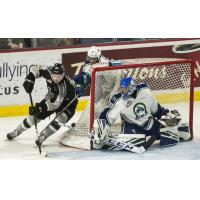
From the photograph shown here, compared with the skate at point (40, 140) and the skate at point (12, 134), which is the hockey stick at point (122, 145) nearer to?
the skate at point (40, 140)

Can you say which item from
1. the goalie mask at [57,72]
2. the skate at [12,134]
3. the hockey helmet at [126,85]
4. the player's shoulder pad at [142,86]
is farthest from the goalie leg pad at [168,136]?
the skate at [12,134]

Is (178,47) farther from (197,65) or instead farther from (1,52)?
(1,52)

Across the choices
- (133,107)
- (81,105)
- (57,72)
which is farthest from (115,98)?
(81,105)

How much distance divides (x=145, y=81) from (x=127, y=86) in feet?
3.36

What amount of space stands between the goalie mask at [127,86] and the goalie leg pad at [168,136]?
0.52 metres

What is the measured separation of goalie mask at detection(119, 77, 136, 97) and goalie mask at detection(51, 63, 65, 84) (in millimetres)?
628

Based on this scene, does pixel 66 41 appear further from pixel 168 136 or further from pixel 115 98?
pixel 168 136

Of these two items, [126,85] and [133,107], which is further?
[133,107]

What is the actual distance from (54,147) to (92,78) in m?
0.79

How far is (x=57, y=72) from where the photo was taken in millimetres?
7750

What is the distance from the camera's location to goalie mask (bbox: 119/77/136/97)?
7.45m

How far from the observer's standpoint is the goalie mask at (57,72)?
7739 mm

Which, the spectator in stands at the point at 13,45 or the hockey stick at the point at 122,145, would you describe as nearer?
the hockey stick at the point at 122,145

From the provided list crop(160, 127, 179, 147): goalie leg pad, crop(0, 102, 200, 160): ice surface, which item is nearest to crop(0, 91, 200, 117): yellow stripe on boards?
crop(0, 102, 200, 160): ice surface
